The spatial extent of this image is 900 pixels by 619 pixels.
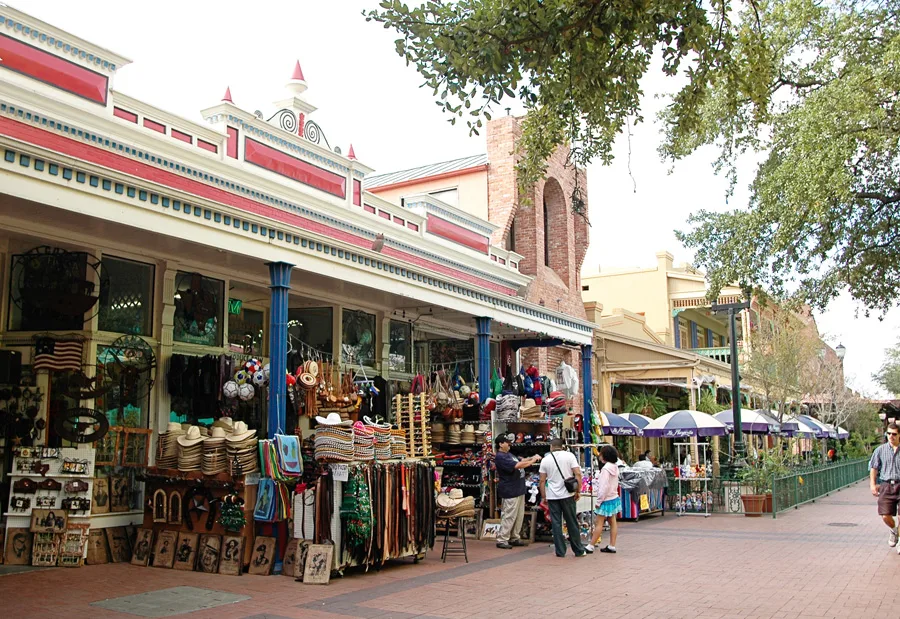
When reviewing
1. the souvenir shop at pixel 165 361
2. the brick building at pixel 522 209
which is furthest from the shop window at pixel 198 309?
the brick building at pixel 522 209

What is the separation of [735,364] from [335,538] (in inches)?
507

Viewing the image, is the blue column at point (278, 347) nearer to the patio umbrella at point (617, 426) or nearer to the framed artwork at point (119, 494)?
the framed artwork at point (119, 494)

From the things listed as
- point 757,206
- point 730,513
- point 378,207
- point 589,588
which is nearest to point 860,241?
point 757,206

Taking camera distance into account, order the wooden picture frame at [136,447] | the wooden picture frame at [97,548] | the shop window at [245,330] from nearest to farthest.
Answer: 1. the wooden picture frame at [97,548]
2. the wooden picture frame at [136,447]
3. the shop window at [245,330]

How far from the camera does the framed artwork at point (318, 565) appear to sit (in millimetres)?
9812

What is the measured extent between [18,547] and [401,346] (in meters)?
8.72

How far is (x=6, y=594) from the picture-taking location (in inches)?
339

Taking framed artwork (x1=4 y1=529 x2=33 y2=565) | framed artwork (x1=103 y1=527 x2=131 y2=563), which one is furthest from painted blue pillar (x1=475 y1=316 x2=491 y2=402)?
framed artwork (x1=4 y1=529 x2=33 y2=565)

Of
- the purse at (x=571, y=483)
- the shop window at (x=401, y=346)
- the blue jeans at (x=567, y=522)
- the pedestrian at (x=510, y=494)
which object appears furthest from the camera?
the shop window at (x=401, y=346)

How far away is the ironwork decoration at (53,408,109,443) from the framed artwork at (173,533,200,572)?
69.5 inches

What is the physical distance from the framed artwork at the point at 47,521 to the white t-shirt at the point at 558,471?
6642mm

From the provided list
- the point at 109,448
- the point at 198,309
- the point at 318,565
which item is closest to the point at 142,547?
the point at 109,448

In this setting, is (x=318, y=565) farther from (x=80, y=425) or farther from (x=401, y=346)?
(x=401, y=346)

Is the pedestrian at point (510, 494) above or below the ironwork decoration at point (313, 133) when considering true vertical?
below
